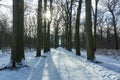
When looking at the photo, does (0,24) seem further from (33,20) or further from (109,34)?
(109,34)

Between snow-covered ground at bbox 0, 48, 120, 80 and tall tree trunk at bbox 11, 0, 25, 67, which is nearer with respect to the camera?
snow-covered ground at bbox 0, 48, 120, 80

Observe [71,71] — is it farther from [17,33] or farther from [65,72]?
[17,33]

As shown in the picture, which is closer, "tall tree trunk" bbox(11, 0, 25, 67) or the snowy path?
the snowy path

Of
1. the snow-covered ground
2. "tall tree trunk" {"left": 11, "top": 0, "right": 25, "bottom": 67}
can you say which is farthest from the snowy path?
"tall tree trunk" {"left": 11, "top": 0, "right": 25, "bottom": 67}

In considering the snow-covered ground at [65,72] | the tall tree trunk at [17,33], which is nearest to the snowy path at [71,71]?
the snow-covered ground at [65,72]

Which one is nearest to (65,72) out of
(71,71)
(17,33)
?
(71,71)

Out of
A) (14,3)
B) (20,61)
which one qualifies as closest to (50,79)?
(20,61)

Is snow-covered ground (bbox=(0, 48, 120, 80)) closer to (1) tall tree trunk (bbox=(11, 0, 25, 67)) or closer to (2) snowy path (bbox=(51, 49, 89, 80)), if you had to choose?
(2) snowy path (bbox=(51, 49, 89, 80))

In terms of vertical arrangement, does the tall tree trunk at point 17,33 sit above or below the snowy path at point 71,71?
above

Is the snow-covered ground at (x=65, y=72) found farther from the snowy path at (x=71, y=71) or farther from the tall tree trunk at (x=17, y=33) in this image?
the tall tree trunk at (x=17, y=33)

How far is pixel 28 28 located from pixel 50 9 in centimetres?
3551

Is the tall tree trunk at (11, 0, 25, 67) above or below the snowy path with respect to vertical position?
above

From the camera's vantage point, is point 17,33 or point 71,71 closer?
point 71,71

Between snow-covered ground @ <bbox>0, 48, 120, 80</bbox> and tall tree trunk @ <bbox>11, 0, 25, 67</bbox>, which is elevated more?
tall tree trunk @ <bbox>11, 0, 25, 67</bbox>
